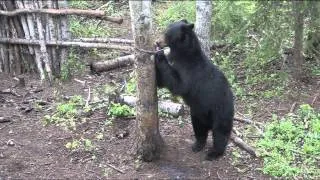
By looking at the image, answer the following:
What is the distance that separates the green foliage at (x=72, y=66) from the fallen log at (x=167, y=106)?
6.24 ft

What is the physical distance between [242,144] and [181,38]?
1840 millimetres

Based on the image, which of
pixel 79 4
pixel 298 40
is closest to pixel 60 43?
pixel 298 40

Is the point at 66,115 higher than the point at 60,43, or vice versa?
the point at 60,43

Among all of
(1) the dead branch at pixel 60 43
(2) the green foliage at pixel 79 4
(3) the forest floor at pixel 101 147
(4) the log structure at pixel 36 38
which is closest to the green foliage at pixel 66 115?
(3) the forest floor at pixel 101 147

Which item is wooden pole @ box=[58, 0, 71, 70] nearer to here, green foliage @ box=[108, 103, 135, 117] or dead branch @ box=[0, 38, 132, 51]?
dead branch @ box=[0, 38, 132, 51]

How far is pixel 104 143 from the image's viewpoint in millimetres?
6887

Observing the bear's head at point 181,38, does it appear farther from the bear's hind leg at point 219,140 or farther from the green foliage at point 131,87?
the green foliage at point 131,87

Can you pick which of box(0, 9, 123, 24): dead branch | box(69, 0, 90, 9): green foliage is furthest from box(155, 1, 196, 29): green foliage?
box(0, 9, 123, 24): dead branch

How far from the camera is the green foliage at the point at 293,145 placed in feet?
21.3

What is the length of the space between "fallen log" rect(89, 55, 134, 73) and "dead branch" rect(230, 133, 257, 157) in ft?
11.8

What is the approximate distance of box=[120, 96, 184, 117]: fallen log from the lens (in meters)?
7.70

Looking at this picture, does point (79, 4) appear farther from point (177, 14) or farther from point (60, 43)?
point (60, 43)

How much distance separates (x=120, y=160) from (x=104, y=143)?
1.80ft

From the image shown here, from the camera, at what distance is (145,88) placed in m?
6.02
